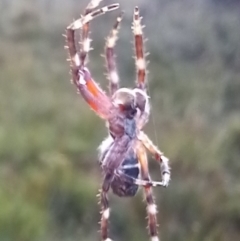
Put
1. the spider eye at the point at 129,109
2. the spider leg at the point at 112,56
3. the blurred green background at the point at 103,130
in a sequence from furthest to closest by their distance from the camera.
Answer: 1. the blurred green background at the point at 103,130
2. the spider leg at the point at 112,56
3. the spider eye at the point at 129,109

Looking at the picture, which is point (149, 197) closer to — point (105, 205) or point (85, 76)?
point (105, 205)

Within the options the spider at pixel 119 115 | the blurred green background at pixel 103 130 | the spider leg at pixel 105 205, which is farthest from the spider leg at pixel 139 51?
the blurred green background at pixel 103 130

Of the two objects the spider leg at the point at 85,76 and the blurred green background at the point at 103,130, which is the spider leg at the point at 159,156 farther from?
the blurred green background at the point at 103,130

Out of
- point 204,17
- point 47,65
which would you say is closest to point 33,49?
point 47,65

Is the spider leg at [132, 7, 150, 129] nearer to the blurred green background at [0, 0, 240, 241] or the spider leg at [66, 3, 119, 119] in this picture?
the spider leg at [66, 3, 119, 119]

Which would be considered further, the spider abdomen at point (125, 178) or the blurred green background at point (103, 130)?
the blurred green background at point (103, 130)

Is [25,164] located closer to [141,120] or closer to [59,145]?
[59,145]

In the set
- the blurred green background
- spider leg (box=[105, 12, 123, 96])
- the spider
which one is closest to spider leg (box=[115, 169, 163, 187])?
the spider
